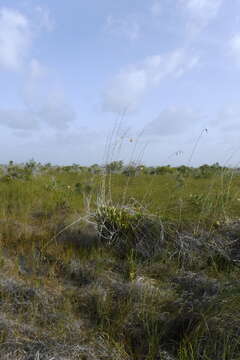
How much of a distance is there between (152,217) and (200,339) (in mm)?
1709

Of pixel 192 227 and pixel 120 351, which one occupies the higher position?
pixel 192 227

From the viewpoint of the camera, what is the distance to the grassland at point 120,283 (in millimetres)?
1707

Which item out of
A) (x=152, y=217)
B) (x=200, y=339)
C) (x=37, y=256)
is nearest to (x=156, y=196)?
(x=152, y=217)

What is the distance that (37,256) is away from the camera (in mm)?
2781

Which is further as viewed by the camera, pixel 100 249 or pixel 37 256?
pixel 100 249

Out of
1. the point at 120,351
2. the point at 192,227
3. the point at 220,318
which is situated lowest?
the point at 120,351

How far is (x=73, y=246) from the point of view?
10.2 feet

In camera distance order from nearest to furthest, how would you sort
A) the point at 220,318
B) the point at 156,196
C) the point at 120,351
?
1. the point at 120,351
2. the point at 220,318
3. the point at 156,196

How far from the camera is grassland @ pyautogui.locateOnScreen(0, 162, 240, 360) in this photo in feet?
5.60

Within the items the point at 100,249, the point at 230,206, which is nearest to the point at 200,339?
the point at 100,249

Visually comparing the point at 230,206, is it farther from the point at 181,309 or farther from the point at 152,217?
the point at 181,309

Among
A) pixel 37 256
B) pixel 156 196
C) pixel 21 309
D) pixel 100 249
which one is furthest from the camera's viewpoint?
pixel 156 196

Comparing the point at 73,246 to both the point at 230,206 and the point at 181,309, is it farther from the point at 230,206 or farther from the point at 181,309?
the point at 230,206

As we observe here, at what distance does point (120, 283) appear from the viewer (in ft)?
7.73
